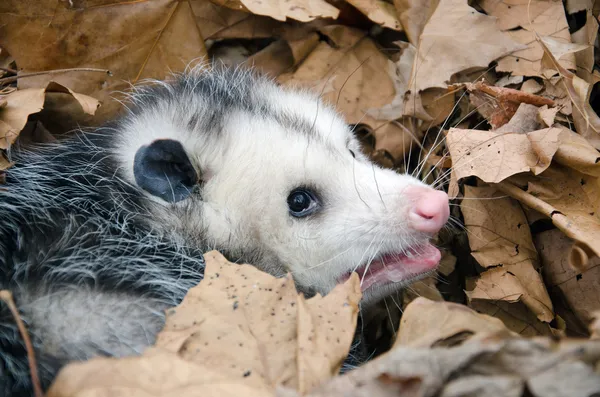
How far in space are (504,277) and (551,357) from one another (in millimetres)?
887

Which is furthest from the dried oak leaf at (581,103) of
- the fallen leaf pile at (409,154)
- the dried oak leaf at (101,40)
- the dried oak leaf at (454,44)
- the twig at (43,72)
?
the twig at (43,72)

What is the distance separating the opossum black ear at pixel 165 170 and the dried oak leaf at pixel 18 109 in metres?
0.62

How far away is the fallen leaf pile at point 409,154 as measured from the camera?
123 cm

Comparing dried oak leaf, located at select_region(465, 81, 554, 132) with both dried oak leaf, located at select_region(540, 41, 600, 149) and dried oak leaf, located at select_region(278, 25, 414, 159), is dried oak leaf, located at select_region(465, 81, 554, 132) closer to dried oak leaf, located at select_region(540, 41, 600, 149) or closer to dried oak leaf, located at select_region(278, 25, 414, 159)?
dried oak leaf, located at select_region(540, 41, 600, 149)

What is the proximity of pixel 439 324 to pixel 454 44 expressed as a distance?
1509 millimetres

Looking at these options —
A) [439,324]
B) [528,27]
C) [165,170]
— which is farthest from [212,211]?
[528,27]

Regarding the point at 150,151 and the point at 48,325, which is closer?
the point at 48,325

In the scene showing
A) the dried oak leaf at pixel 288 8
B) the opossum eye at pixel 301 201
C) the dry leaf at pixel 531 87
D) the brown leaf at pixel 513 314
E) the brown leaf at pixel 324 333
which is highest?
the dried oak leaf at pixel 288 8

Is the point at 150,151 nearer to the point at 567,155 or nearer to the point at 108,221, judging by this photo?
the point at 108,221

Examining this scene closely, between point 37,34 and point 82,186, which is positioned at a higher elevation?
point 37,34

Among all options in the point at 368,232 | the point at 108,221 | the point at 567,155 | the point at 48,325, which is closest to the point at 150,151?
the point at 108,221

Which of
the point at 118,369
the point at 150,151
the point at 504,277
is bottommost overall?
the point at 504,277

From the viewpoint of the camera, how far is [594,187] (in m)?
1.98

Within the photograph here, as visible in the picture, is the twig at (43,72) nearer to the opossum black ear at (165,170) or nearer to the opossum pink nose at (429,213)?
the opossum black ear at (165,170)
